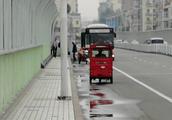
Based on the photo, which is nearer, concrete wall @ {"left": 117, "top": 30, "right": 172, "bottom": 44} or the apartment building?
concrete wall @ {"left": 117, "top": 30, "right": 172, "bottom": 44}

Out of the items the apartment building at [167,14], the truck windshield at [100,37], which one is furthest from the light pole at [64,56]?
the apartment building at [167,14]

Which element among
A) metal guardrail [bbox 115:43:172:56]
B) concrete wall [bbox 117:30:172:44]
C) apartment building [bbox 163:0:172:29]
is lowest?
metal guardrail [bbox 115:43:172:56]

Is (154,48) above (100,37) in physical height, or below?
below

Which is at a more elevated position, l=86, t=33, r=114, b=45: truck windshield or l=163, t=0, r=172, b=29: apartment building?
l=163, t=0, r=172, b=29: apartment building

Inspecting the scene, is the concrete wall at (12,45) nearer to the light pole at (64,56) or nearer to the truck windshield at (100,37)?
the light pole at (64,56)

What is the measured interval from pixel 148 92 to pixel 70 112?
7.22 metres

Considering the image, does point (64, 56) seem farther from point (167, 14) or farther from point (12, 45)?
point (167, 14)

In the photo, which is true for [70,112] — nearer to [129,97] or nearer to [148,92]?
[129,97]

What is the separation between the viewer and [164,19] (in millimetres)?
132500

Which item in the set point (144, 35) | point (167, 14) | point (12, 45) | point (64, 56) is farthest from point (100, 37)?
point (167, 14)

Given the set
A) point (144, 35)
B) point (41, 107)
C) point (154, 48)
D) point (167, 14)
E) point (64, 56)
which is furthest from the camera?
point (167, 14)

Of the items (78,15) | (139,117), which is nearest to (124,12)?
(78,15)

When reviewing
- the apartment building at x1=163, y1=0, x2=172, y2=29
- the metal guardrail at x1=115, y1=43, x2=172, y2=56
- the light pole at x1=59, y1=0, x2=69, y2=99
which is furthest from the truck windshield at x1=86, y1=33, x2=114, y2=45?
the apartment building at x1=163, y1=0, x2=172, y2=29

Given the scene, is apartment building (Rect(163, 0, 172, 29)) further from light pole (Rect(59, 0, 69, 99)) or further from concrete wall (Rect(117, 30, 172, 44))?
light pole (Rect(59, 0, 69, 99))
